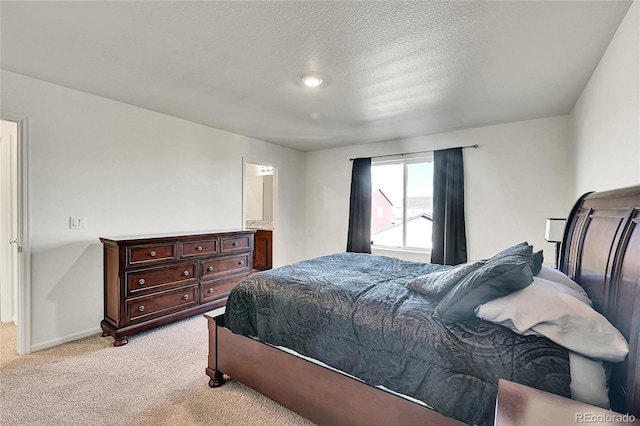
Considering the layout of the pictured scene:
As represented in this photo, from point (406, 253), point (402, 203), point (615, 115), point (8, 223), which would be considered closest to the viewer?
point (615, 115)

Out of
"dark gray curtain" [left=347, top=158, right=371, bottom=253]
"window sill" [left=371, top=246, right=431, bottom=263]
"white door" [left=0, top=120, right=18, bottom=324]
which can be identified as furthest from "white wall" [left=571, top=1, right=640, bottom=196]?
"white door" [left=0, top=120, right=18, bottom=324]

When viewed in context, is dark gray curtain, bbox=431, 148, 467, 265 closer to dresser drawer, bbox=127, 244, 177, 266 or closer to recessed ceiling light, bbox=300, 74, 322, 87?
recessed ceiling light, bbox=300, 74, 322, 87

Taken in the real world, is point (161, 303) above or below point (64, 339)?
above

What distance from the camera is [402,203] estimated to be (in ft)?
15.4

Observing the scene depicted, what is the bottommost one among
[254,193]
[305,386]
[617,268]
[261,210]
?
[305,386]

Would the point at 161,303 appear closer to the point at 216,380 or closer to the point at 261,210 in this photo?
the point at 216,380

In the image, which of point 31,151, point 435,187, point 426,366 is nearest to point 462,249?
point 435,187

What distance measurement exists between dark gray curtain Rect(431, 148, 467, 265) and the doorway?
10.7 ft

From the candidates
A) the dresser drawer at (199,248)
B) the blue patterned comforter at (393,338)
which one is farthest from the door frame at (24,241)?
the blue patterned comforter at (393,338)

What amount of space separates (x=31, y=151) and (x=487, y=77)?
160 inches

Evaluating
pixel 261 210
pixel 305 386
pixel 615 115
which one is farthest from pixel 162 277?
pixel 615 115

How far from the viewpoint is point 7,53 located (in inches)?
86.0

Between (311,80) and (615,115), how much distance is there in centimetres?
218

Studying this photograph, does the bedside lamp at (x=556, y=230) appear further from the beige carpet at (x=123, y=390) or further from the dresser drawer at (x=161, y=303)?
the dresser drawer at (x=161, y=303)
